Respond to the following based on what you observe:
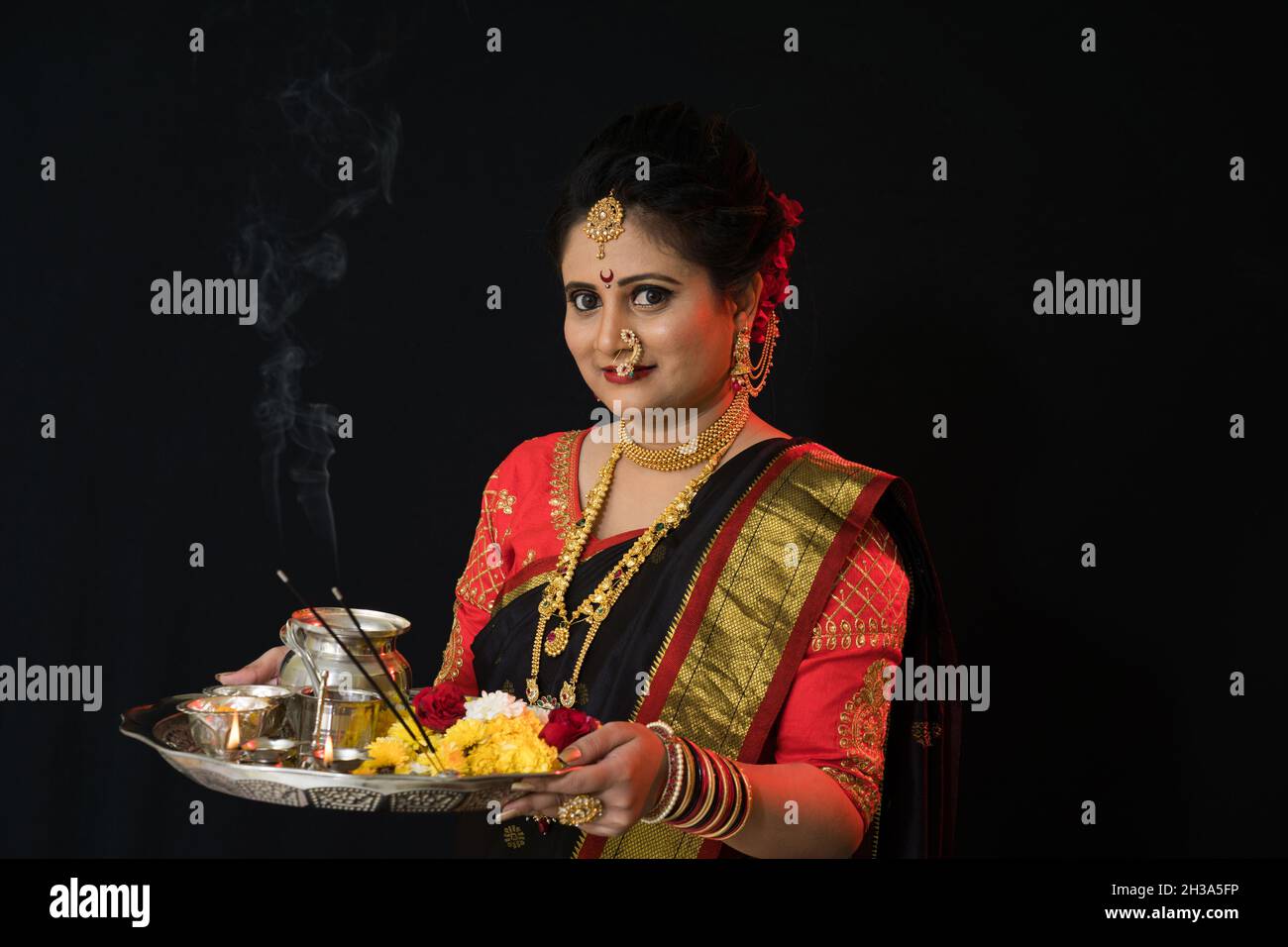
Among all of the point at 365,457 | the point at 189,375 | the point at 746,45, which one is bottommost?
the point at 365,457

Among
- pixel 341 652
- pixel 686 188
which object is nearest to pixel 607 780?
pixel 341 652

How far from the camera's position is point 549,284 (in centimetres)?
316

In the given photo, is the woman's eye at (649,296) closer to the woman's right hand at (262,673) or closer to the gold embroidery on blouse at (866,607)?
the gold embroidery on blouse at (866,607)

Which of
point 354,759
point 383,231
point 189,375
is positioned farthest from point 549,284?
point 354,759

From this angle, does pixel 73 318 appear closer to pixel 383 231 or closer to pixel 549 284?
pixel 383 231

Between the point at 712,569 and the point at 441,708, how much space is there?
0.50 metres

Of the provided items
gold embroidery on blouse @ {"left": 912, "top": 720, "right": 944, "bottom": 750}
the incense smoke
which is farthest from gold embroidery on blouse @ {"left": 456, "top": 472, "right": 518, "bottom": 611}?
the incense smoke

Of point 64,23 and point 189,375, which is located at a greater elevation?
point 64,23

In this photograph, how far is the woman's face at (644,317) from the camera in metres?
1.95

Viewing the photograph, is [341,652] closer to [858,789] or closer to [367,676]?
[367,676]

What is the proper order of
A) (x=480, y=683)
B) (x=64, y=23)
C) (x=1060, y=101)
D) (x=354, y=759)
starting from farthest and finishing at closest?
(x=64, y=23)
(x=1060, y=101)
(x=480, y=683)
(x=354, y=759)

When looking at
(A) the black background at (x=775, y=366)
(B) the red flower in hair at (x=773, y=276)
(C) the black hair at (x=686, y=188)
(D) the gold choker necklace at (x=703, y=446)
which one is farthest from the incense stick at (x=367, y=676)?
(A) the black background at (x=775, y=366)

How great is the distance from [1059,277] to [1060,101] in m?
0.40

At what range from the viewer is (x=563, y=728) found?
5.35ft
